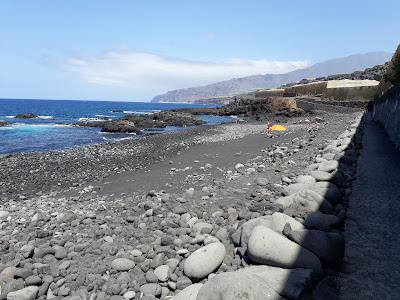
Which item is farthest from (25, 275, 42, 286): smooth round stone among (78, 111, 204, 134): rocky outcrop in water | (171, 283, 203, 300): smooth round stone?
(78, 111, 204, 134): rocky outcrop in water

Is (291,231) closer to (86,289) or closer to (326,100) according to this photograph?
(86,289)

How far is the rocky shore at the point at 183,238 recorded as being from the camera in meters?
4.75

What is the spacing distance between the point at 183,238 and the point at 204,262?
1404mm

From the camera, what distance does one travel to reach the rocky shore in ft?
15.6

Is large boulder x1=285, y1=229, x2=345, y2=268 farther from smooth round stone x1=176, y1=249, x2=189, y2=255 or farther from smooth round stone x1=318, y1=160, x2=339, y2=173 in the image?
smooth round stone x1=318, y1=160, x2=339, y2=173

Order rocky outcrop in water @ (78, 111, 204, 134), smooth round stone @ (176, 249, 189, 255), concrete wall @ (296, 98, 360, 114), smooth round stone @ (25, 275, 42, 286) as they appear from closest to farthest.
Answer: smooth round stone @ (25, 275, 42, 286), smooth round stone @ (176, 249, 189, 255), rocky outcrop in water @ (78, 111, 204, 134), concrete wall @ (296, 98, 360, 114)

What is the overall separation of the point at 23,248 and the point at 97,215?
7.25 feet

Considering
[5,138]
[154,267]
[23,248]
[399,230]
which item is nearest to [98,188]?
[23,248]

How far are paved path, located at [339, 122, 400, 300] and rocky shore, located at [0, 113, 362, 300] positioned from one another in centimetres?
29

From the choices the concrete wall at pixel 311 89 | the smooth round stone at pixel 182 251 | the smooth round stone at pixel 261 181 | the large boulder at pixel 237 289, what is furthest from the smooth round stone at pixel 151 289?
the concrete wall at pixel 311 89

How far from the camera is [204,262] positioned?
5340mm

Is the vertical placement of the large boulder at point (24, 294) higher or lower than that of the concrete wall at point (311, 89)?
lower

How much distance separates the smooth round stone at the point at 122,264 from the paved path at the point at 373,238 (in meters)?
3.41

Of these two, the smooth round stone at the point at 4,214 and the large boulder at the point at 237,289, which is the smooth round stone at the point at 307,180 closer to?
the large boulder at the point at 237,289
